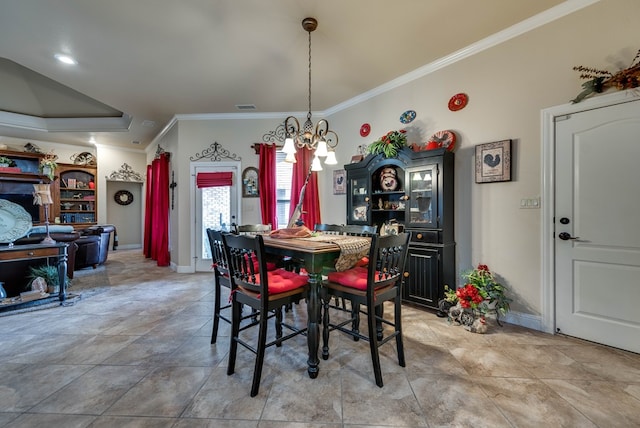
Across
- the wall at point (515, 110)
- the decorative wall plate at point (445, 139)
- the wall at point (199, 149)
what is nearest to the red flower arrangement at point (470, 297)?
the wall at point (515, 110)

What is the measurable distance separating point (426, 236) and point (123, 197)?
28.2ft

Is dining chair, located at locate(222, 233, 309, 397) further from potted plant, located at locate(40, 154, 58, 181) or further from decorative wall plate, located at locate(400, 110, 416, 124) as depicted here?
potted plant, located at locate(40, 154, 58, 181)

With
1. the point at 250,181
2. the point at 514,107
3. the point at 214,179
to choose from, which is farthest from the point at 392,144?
the point at 214,179

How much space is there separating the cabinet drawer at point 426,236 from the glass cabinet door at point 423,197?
0.25 ft

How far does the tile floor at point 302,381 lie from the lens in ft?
4.93

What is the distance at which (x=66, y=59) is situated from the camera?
326cm

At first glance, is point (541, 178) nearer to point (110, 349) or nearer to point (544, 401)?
point (544, 401)

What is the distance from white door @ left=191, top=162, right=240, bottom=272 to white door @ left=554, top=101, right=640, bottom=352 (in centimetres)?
451

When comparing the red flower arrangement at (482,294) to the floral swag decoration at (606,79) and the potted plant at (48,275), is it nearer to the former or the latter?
the floral swag decoration at (606,79)

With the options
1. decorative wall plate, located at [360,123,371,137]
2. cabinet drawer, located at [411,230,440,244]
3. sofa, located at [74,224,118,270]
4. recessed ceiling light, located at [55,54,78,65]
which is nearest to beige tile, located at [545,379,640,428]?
cabinet drawer, located at [411,230,440,244]

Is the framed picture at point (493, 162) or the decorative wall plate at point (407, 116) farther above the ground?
the decorative wall plate at point (407, 116)

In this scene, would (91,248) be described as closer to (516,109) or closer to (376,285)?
(376,285)

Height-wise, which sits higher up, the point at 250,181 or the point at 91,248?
the point at 250,181

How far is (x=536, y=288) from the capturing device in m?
2.62
